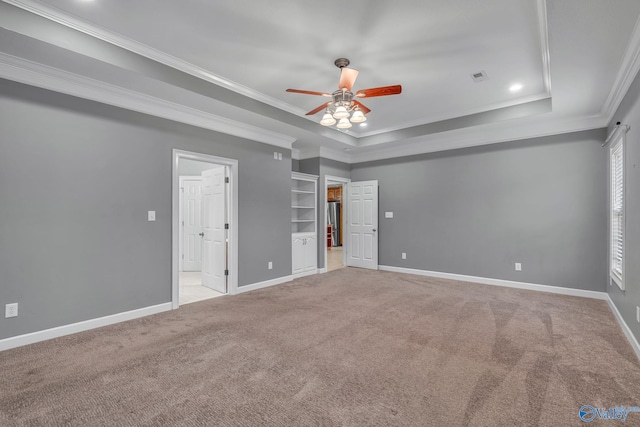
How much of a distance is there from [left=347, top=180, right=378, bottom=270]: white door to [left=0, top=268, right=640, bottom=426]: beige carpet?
9.29 ft

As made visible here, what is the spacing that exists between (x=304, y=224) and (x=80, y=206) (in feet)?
13.3

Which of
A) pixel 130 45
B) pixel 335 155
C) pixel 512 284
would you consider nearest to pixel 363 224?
pixel 335 155

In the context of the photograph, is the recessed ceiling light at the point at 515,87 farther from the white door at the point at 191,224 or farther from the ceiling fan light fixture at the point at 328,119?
the white door at the point at 191,224

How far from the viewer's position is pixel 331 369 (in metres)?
2.43

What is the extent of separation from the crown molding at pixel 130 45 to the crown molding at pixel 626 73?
3.81 metres

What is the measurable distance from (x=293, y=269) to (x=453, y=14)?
462cm

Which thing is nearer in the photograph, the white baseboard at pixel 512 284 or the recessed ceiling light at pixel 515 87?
the recessed ceiling light at pixel 515 87

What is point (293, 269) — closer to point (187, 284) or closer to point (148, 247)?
point (187, 284)

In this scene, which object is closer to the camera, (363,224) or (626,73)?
(626,73)

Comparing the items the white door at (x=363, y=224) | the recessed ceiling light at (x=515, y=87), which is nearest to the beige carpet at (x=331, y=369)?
the white door at (x=363, y=224)

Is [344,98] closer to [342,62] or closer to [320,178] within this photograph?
[342,62]

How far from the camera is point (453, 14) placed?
2562 millimetres

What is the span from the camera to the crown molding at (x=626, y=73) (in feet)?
8.20

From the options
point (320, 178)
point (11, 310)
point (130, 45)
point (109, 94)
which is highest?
point (130, 45)
